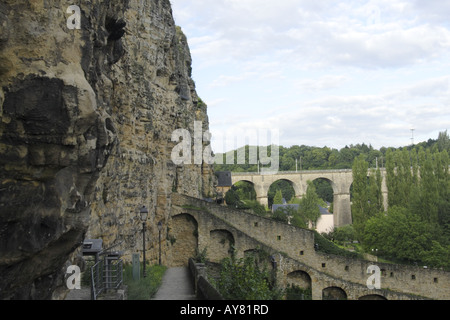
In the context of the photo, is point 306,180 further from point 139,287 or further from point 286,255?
point 139,287

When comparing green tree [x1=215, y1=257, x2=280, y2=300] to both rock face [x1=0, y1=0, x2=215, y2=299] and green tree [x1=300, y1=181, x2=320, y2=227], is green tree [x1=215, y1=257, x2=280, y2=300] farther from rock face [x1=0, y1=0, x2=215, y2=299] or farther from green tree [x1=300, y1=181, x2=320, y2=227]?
green tree [x1=300, y1=181, x2=320, y2=227]

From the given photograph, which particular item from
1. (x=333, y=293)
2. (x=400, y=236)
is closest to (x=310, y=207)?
(x=400, y=236)

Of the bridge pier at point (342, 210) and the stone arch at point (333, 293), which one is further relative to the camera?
the bridge pier at point (342, 210)

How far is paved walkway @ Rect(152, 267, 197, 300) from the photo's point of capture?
13.5 metres

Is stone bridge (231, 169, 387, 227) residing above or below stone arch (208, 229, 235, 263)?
above

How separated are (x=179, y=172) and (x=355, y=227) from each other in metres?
25.1

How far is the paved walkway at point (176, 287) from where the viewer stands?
531 inches

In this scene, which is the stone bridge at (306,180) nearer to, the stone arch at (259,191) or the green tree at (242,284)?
the stone arch at (259,191)

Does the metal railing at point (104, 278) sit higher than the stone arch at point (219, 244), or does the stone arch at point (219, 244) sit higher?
the metal railing at point (104, 278)

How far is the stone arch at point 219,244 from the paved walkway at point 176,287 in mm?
8186

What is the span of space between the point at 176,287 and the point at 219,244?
13185 millimetres

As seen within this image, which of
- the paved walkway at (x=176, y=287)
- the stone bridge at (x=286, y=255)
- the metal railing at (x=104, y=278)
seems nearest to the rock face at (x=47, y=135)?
the metal railing at (x=104, y=278)

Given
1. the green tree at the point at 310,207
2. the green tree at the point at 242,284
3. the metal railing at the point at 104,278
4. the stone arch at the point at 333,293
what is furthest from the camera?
the green tree at the point at 310,207

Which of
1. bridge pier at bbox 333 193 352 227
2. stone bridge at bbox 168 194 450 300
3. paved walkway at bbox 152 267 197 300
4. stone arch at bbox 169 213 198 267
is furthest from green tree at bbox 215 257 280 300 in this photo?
bridge pier at bbox 333 193 352 227
